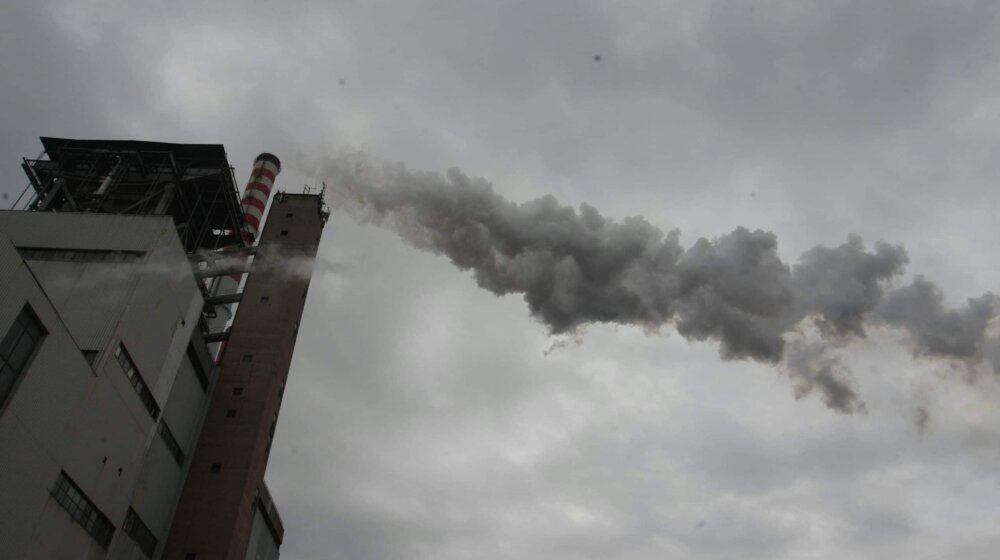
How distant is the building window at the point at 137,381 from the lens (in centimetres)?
3209

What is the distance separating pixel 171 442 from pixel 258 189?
30.7m

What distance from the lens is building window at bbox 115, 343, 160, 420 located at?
32094 millimetres

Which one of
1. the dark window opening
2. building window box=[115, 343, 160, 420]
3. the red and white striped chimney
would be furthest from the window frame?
the red and white striped chimney

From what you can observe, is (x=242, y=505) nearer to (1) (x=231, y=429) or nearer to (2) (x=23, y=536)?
(1) (x=231, y=429)

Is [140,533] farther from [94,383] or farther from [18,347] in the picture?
[18,347]

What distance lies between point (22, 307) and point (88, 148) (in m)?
23.0

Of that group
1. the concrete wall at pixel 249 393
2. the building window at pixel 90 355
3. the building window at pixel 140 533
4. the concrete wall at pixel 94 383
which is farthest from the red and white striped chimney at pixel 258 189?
the building window at pixel 90 355

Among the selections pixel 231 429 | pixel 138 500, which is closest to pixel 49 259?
pixel 138 500

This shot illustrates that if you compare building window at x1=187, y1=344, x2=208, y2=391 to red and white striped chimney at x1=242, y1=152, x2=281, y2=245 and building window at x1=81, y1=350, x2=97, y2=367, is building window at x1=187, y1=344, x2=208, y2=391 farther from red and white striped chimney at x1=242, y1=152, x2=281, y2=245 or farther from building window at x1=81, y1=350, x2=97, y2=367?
red and white striped chimney at x1=242, y1=152, x2=281, y2=245

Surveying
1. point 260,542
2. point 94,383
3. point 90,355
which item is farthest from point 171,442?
point 94,383

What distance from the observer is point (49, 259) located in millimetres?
33938

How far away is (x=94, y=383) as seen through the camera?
29.6 m

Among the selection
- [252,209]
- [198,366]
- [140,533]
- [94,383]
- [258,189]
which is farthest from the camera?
[258,189]

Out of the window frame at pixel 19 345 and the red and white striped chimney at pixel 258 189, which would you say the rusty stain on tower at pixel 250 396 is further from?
the window frame at pixel 19 345
